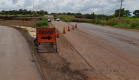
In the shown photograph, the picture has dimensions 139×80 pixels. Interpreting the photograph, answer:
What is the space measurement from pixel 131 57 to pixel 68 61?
3.61m

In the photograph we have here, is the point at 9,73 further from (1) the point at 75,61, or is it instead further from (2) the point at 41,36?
(2) the point at 41,36

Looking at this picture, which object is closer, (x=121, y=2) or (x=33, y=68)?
(x=33, y=68)

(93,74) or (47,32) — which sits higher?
(47,32)

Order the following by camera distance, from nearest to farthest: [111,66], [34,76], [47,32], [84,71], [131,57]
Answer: [34,76] < [84,71] < [111,66] < [131,57] < [47,32]

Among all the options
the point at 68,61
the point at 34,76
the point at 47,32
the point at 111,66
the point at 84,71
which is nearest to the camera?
the point at 34,76

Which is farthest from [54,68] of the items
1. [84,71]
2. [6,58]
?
[6,58]

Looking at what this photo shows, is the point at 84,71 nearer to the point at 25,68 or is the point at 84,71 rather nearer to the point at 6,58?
the point at 25,68

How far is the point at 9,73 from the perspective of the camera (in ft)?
20.1

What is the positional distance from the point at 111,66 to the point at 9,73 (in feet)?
14.6

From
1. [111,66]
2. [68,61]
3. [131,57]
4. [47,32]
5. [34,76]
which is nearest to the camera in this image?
[34,76]

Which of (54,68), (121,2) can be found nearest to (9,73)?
(54,68)

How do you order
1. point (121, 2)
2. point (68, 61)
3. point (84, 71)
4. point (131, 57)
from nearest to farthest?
point (84, 71)
point (68, 61)
point (131, 57)
point (121, 2)

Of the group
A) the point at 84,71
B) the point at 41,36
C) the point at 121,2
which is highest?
the point at 121,2

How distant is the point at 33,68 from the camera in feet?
22.4
